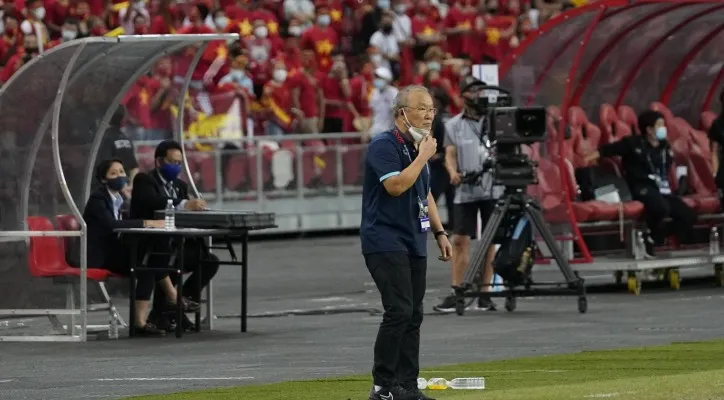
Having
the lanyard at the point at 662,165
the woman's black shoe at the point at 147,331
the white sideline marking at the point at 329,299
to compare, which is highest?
the lanyard at the point at 662,165

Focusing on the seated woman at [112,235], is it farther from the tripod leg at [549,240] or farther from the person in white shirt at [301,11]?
the person in white shirt at [301,11]

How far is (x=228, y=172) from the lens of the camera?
1133 inches

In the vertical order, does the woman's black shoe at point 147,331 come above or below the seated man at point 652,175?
below

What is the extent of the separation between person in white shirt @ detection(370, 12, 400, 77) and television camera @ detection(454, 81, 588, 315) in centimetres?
1442

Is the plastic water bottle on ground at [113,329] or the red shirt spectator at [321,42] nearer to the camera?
the plastic water bottle on ground at [113,329]

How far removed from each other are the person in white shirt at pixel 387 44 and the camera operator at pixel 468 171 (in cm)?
1388

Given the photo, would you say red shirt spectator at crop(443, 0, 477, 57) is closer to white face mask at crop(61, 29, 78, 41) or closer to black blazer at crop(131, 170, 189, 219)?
white face mask at crop(61, 29, 78, 41)

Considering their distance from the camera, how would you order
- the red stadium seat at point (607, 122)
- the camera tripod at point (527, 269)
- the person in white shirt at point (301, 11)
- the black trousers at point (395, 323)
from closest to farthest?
the black trousers at point (395, 323) → the camera tripod at point (527, 269) → the red stadium seat at point (607, 122) → the person in white shirt at point (301, 11)

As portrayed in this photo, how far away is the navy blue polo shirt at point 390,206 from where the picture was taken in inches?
492

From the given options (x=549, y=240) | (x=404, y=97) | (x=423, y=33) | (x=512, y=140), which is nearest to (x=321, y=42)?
(x=423, y=33)

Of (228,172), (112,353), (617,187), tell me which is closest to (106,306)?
(112,353)

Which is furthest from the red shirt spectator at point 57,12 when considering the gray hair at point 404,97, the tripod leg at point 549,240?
the gray hair at point 404,97

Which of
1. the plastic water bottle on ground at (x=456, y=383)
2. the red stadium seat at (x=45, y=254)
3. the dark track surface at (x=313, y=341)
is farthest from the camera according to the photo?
the red stadium seat at (x=45, y=254)

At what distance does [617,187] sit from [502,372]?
353 inches
